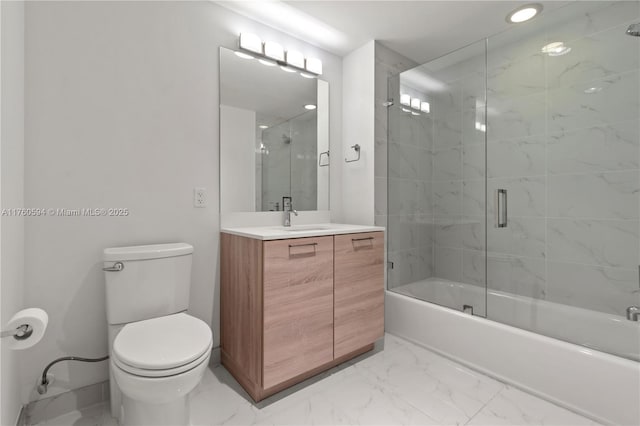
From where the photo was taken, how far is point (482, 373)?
1.72 m

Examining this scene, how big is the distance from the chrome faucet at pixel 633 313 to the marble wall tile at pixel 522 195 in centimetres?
70

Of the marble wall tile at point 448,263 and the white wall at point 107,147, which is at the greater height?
the white wall at point 107,147

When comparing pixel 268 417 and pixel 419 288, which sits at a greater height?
pixel 419 288

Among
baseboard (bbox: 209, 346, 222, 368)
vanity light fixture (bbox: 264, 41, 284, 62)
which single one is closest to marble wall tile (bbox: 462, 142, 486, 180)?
vanity light fixture (bbox: 264, 41, 284, 62)

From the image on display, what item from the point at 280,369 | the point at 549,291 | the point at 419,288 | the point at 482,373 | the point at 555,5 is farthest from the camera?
the point at 419,288

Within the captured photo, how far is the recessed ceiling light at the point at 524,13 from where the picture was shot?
6.24 ft

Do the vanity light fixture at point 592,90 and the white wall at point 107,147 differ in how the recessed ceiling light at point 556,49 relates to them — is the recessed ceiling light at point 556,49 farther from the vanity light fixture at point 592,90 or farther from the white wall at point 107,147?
the white wall at point 107,147

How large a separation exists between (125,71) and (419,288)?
2.36 metres

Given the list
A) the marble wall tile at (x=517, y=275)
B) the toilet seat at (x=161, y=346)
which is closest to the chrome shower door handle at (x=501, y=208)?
the marble wall tile at (x=517, y=275)

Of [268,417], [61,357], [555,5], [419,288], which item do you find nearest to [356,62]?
[555,5]

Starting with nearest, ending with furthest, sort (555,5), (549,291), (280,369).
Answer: (280,369), (555,5), (549,291)

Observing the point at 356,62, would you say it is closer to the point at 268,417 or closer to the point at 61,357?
the point at 268,417

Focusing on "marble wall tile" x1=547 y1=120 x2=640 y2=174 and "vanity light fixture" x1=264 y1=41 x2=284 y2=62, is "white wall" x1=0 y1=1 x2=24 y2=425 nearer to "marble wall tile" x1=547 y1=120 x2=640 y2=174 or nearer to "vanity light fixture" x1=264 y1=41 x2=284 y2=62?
"vanity light fixture" x1=264 y1=41 x2=284 y2=62

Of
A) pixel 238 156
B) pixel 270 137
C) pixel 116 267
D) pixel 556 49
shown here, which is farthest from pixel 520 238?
pixel 116 267
